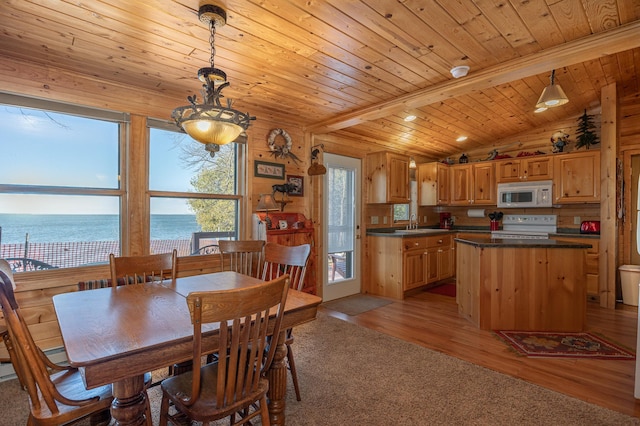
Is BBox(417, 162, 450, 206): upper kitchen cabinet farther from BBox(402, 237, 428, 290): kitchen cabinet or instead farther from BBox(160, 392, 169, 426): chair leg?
BBox(160, 392, 169, 426): chair leg

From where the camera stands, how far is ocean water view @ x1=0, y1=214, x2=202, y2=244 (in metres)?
2.44

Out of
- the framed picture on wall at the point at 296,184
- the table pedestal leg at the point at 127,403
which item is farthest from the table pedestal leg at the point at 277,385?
the framed picture on wall at the point at 296,184

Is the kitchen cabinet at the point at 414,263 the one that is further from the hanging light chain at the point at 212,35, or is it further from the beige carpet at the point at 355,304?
the hanging light chain at the point at 212,35

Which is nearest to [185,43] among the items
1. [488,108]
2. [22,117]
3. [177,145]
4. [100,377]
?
[177,145]

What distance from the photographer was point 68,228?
8.74 ft

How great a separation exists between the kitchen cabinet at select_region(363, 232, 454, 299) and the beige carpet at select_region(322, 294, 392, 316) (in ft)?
0.80

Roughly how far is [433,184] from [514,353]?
3608 millimetres

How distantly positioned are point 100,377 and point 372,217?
14.5 feet

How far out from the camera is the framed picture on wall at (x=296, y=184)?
4.06m

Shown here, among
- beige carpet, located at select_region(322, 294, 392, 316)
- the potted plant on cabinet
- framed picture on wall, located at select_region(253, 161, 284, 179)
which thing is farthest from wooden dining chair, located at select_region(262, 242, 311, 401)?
the potted plant on cabinet

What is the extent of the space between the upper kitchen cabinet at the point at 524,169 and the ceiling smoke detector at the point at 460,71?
322 cm

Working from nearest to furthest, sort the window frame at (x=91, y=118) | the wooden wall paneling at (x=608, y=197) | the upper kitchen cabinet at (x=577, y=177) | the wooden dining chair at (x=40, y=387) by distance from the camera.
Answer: the wooden dining chair at (x=40, y=387) < the window frame at (x=91, y=118) < the wooden wall paneling at (x=608, y=197) < the upper kitchen cabinet at (x=577, y=177)

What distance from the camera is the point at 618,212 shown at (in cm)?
436

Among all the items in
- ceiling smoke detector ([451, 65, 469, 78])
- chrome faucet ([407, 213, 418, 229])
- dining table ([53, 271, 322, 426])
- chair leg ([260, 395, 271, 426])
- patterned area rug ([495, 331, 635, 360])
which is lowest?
patterned area rug ([495, 331, 635, 360])
